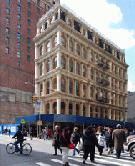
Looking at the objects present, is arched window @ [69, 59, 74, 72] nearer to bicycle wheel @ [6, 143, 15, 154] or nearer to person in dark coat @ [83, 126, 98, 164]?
bicycle wheel @ [6, 143, 15, 154]

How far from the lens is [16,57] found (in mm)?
84375

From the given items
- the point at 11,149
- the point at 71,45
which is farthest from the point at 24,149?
the point at 71,45

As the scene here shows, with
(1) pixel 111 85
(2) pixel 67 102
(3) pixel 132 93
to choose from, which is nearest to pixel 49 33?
(2) pixel 67 102

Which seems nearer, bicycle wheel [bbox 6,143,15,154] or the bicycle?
the bicycle

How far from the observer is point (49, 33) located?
61.2 metres

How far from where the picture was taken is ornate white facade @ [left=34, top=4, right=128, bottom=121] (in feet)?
192

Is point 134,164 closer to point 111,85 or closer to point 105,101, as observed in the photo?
point 105,101

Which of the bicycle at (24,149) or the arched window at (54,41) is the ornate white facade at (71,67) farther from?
the bicycle at (24,149)

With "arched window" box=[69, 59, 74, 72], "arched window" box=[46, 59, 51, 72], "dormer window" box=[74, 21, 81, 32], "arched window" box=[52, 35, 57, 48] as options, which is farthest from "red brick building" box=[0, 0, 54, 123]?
"arched window" box=[52, 35, 57, 48]

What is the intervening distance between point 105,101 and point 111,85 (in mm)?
6085

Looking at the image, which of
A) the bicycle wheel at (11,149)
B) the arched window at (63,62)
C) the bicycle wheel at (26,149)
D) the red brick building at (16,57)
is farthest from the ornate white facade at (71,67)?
the bicycle wheel at (26,149)

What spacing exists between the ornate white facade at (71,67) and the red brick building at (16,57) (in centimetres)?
1750

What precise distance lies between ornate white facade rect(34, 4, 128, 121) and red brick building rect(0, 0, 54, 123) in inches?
689

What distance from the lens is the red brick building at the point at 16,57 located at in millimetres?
80188
